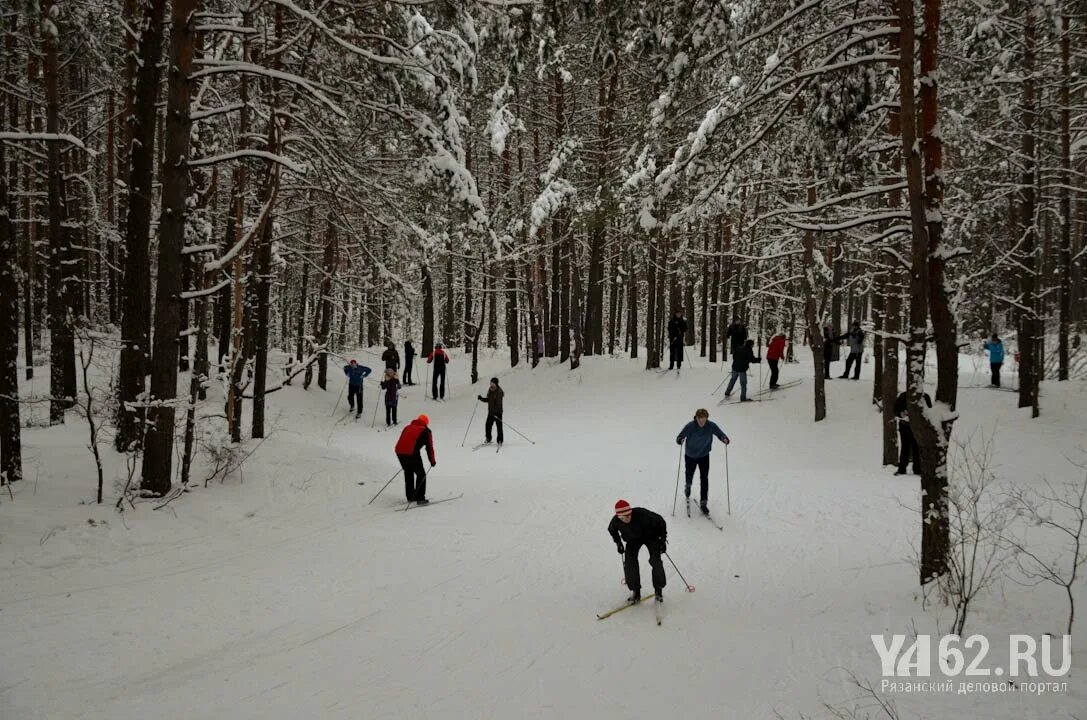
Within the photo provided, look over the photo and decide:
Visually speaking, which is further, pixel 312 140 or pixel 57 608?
pixel 312 140

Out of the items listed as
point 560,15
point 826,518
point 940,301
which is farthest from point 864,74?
point 826,518

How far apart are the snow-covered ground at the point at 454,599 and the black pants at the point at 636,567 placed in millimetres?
289

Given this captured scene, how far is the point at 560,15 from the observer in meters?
6.03

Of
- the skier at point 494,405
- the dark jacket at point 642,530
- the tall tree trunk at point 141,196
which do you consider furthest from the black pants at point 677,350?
the tall tree trunk at point 141,196

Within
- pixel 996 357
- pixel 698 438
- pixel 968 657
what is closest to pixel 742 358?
pixel 996 357

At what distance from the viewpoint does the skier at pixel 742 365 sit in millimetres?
17484

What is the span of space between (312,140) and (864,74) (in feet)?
23.7

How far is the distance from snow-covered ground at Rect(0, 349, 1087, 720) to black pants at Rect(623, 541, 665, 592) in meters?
0.29

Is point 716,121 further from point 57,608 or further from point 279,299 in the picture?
point 279,299

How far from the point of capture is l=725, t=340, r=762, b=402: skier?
17.5 metres

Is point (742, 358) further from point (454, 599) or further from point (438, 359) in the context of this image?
point (454, 599)

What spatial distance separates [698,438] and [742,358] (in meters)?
8.12

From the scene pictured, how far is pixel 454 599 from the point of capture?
264 inches

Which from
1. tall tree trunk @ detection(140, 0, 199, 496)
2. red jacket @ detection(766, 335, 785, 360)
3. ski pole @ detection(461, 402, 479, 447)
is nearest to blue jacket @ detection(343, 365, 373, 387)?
ski pole @ detection(461, 402, 479, 447)
